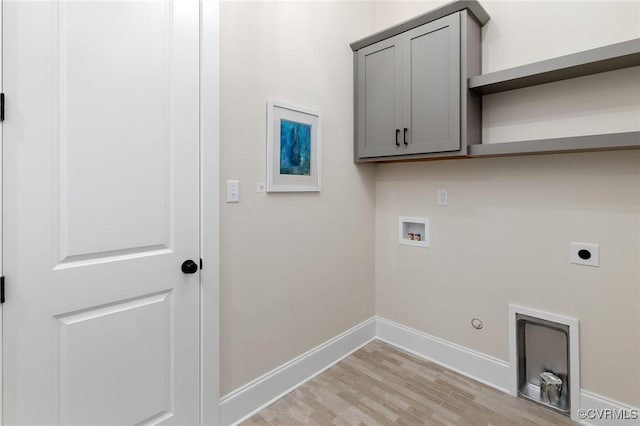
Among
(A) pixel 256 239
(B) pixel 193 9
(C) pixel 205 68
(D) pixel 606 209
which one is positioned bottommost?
(A) pixel 256 239

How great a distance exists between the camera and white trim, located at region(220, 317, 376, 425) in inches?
69.7

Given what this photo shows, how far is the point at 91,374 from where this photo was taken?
4.25ft

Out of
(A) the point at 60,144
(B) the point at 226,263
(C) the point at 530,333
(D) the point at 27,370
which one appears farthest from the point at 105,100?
(C) the point at 530,333

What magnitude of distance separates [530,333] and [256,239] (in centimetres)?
189

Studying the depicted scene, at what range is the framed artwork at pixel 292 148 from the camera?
75.1 inches

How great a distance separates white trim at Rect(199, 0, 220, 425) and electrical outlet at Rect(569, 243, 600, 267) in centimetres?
203

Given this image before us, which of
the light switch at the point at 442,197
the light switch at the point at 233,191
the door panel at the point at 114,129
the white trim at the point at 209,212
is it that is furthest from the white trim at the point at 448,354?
the door panel at the point at 114,129

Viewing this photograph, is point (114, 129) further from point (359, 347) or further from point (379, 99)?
point (359, 347)

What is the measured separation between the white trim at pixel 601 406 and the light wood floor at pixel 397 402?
126mm

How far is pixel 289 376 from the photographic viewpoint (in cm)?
207

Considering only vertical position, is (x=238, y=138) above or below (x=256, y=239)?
above

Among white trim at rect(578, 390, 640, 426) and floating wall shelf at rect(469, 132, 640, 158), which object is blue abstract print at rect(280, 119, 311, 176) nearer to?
floating wall shelf at rect(469, 132, 640, 158)

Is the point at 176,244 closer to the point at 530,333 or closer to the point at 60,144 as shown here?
the point at 60,144

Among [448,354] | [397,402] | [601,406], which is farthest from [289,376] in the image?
[601,406]
